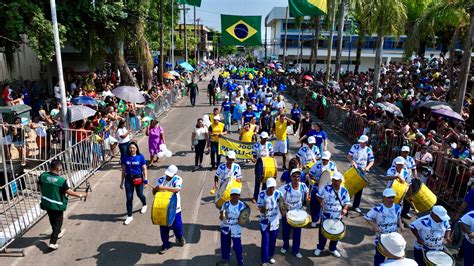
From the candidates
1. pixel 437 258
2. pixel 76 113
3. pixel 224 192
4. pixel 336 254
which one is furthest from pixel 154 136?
pixel 437 258

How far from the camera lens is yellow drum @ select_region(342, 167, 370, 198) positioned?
748cm

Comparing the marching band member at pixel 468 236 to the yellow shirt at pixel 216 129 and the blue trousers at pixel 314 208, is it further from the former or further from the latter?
the yellow shirt at pixel 216 129

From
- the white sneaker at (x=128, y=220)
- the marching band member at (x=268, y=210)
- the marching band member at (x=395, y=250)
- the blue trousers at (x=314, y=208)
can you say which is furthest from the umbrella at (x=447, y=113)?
the white sneaker at (x=128, y=220)

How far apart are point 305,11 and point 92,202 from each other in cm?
1485

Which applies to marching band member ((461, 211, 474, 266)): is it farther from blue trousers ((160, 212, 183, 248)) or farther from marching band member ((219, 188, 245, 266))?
blue trousers ((160, 212, 183, 248))

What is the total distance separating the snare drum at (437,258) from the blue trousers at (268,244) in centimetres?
221

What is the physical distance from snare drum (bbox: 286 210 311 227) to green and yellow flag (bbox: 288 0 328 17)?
14650 millimetres

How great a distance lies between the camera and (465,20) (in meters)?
18.8

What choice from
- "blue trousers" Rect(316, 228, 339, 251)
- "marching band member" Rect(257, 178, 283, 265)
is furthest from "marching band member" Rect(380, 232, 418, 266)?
"blue trousers" Rect(316, 228, 339, 251)

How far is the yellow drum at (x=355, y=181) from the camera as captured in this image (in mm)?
7480

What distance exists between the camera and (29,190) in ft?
26.6

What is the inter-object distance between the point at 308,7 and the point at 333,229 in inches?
606

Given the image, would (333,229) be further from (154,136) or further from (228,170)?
(154,136)

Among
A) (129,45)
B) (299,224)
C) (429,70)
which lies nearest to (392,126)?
(299,224)
